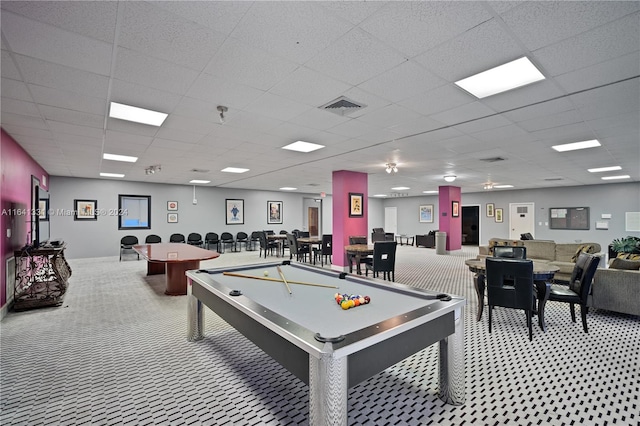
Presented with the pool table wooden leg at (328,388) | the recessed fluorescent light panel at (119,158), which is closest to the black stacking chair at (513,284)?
the pool table wooden leg at (328,388)

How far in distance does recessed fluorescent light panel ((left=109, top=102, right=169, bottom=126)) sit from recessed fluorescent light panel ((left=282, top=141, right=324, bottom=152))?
1.98m

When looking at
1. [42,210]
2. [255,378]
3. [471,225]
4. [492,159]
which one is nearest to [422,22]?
[255,378]

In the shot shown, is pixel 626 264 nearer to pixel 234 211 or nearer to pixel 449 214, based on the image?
pixel 449 214

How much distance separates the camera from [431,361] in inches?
110

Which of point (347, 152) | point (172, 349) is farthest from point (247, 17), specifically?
point (347, 152)

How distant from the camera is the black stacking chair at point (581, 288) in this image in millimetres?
3350

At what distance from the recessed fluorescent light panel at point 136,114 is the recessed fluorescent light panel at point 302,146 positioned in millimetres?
1979

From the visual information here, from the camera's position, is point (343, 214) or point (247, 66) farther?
point (343, 214)

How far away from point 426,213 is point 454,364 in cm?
1452

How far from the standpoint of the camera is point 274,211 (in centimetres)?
1348

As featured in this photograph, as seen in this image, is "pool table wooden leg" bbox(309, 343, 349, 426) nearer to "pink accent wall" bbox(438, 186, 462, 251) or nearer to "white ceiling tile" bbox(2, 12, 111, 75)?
"white ceiling tile" bbox(2, 12, 111, 75)

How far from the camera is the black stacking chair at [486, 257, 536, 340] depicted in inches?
127

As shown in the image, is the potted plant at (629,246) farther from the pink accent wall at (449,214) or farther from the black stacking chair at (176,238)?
the black stacking chair at (176,238)

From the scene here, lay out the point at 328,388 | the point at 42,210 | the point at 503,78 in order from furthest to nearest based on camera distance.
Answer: the point at 42,210
the point at 503,78
the point at 328,388
